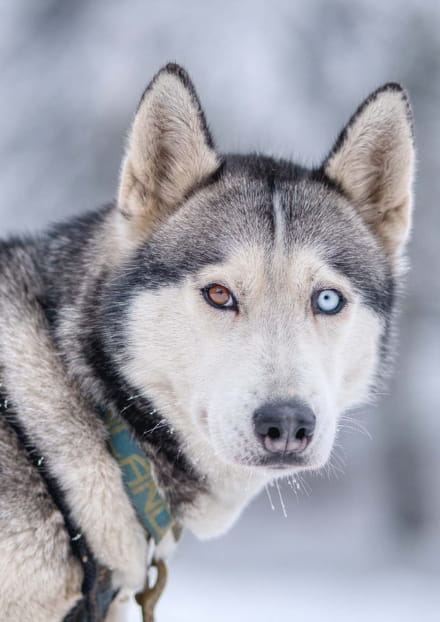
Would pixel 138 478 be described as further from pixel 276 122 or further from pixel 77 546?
pixel 276 122

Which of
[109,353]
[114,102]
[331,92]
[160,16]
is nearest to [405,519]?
[331,92]

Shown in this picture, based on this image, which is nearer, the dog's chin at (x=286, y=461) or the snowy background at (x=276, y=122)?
the dog's chin at (x=286, y=461)

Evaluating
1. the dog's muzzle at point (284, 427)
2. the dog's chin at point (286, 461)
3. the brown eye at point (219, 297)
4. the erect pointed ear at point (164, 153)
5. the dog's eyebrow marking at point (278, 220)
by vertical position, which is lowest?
the dog's chin at point (286, 461)

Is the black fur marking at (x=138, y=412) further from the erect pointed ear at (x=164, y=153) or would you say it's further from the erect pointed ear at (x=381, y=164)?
the erect pointed ear at (x=381, y=164)

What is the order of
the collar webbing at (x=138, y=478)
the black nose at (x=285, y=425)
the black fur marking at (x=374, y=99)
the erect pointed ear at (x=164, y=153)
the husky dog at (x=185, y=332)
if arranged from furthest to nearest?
the black fur marking at (x=374, y=99) < the erect pointed ear at (x=164, y=153) < the collar webbing at (x=138, y=478) < the husky dog at (x=185, y=332) < the black nose at (x=285, y=425)

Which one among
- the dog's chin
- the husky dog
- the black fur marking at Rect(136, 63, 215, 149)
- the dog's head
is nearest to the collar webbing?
the husky dog

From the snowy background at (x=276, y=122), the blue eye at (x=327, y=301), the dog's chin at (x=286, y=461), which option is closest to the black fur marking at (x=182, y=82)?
the blue eye at (x=327, y=301)

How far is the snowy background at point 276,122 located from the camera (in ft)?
27.5

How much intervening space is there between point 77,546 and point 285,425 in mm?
791

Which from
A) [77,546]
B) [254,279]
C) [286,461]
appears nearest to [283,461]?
[286,461]

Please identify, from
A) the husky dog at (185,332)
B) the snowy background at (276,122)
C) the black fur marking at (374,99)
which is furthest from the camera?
the snowy background at (276,122)

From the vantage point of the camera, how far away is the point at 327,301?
2680mm

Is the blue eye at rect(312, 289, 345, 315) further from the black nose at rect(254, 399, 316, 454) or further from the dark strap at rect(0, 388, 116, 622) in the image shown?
the dark strap at rect(0, 388, 116, 622)

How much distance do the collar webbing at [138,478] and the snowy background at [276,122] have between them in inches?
223
